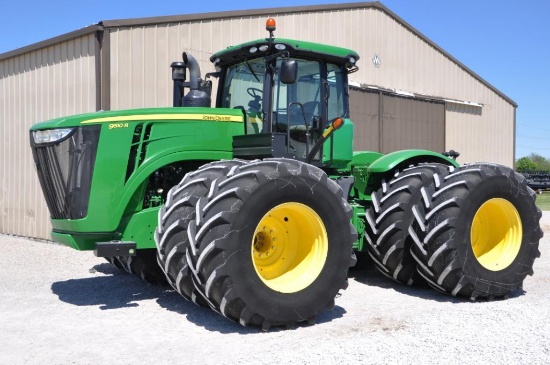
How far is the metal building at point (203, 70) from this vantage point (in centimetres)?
1093

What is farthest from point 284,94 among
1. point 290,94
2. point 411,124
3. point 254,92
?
Answer: point 411,124

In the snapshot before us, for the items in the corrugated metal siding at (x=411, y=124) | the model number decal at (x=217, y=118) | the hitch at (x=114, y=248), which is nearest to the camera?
the hitch at (x=114, y=248)

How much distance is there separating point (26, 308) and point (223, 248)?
103 inches

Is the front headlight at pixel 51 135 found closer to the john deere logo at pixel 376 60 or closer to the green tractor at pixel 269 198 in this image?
the green tractor at pixel 269 198

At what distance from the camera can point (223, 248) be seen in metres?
5.09

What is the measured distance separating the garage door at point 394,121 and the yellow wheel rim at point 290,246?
32.4 feet

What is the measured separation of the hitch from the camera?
5.80m

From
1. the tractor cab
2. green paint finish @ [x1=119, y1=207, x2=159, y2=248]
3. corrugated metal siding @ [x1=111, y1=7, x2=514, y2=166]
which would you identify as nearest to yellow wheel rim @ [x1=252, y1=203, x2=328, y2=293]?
the tractor cab

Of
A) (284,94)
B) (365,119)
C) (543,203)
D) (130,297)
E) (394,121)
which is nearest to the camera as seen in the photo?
(284,94)

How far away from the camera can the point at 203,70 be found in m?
11.9

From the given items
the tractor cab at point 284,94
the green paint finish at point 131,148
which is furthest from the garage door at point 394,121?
the green paint finish at point 131,148

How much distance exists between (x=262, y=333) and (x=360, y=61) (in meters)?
11.5

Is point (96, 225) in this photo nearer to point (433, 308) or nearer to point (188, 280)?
point (188, 280)

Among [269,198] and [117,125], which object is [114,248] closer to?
[117,125]
